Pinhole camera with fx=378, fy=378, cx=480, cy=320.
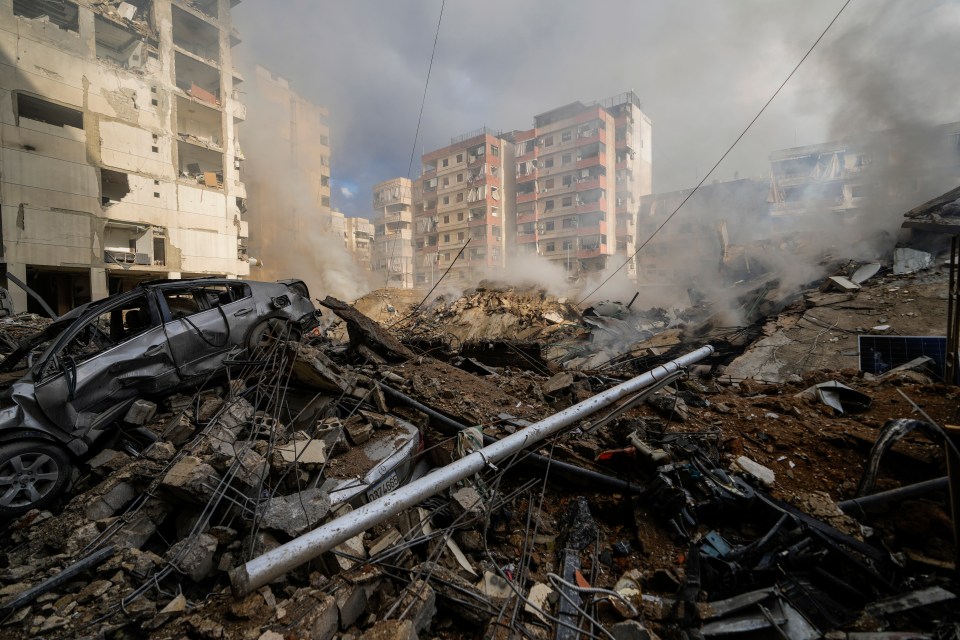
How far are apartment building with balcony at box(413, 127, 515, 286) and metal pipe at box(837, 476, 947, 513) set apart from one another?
38876 mm

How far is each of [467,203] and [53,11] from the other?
108ft

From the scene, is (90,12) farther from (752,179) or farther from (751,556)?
(752,179)

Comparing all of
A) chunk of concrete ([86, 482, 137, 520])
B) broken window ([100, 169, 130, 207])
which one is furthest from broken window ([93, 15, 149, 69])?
chunk of concrete ([86, 482, 137, 520])

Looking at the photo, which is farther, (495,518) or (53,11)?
(53,11)

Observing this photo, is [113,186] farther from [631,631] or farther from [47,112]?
[631,631]

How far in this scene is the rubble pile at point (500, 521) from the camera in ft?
6.81

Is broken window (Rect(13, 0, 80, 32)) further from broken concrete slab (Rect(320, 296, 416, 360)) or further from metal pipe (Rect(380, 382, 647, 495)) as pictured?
metal pipe (Rect(380, 382, 647, 495))

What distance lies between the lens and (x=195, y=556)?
251 centimetres

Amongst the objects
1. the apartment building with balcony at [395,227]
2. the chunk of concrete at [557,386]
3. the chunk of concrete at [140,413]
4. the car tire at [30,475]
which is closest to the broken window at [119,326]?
the chunk of concrete at [140,413]

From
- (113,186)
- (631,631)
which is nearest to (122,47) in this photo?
(113,186)

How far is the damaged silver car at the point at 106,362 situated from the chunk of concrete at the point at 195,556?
2.08 meters

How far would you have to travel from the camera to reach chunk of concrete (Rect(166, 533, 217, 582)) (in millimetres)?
2463

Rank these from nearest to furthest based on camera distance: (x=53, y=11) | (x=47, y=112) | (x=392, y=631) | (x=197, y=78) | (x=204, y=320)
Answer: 1. (x=392, y=631)
2. (x=204, y=320)
3. (x=47, y=112)
4. (x=53, y=11)
5. (x=197, y=78)

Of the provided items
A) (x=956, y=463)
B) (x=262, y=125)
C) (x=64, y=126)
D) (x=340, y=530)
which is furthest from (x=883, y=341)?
(x=262, y=125)
